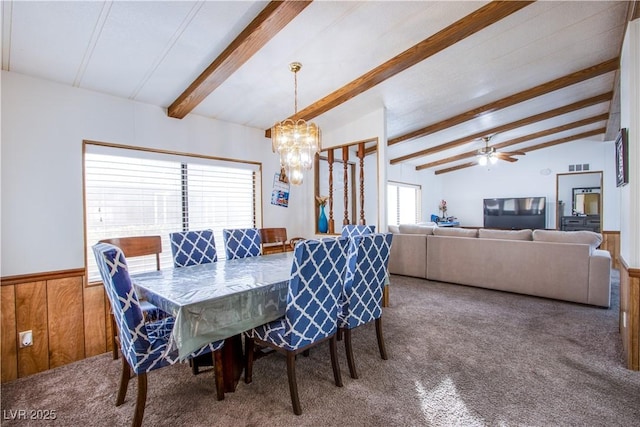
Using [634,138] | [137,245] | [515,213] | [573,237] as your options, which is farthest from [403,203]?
[137,245]

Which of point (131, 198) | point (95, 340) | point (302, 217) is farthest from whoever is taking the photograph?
point (302, 217)

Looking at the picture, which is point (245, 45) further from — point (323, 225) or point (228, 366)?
point (323, 225)

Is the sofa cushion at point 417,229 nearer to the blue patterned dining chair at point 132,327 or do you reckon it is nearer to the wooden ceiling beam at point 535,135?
the wooden ceiling beam at point 535,135

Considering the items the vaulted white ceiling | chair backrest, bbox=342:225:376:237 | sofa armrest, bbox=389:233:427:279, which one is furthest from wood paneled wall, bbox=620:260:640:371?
sofa armrest, bbox=389:233:427:279

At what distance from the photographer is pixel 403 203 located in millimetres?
7828

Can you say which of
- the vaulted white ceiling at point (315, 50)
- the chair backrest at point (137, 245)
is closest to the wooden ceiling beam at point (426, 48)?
the vaulted white ceiling at point (315, 50)

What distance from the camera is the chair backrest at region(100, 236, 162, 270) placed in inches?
99.9

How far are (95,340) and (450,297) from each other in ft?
12.8

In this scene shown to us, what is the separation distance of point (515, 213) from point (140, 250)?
8.30m

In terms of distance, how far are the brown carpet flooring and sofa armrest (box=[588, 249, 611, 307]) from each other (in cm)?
55

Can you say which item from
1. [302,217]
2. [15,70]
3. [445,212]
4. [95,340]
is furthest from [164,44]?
[445,212]

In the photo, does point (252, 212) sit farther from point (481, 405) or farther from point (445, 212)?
point (445, 212)

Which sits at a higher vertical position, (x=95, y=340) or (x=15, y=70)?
(x=15, y=70)

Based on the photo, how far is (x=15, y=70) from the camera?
2.21 metres
